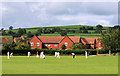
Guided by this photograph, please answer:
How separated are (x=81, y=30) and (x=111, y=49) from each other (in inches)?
3500

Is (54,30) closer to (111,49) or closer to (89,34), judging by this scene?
(89,34)

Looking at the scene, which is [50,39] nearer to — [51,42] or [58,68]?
[51,42]

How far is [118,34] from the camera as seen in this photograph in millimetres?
96375

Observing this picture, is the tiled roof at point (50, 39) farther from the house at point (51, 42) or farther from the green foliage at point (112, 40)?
the green foliage at point (112, 40)

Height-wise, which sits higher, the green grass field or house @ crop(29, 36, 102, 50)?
house @ crop(29, 36, 102, 50)

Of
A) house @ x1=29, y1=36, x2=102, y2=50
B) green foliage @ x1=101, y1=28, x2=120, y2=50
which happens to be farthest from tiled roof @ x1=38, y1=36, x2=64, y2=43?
green foliage @ x1=101, y1=28, x2=120, y2=50

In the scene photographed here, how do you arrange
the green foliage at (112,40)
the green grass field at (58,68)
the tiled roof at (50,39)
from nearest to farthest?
the green grass field at (58,68), the green foliage at (112,40), the tiled roof at (50,39)

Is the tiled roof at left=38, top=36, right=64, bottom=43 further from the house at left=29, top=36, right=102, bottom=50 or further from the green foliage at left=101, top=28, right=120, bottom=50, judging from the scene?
the green foliage at left=101, top=28, right=120, bottom=50

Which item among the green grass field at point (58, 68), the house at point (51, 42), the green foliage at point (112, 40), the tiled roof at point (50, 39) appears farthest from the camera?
the tiled roof at point (50, 39)

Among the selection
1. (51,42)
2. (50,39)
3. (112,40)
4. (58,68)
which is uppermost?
(50,39)

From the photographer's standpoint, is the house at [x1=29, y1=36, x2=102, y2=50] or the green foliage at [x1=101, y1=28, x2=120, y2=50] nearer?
the green foliage at [x1=101, y1=28, x2=120, y2=50]

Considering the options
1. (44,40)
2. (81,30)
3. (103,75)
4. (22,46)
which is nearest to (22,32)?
(81,30)

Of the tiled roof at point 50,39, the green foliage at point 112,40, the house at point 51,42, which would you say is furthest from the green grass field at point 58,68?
the tiled roof at point 50,39

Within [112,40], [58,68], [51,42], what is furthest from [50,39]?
[58,68]
